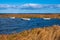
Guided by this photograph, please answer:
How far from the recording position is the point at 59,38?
12.6m

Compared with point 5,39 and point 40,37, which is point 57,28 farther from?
point 5,39

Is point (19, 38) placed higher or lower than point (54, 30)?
lower

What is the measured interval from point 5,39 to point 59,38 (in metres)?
6.12

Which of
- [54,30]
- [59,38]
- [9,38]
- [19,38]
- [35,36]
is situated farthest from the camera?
[9,38]

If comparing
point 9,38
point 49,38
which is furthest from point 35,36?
point 9,38

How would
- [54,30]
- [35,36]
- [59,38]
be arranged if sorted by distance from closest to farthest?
[59,38] < [54,30] < [35,36]

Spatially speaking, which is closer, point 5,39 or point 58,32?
point 58,32

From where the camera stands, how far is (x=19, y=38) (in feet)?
54.0

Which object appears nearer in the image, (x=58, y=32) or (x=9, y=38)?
(x=58, y=32)

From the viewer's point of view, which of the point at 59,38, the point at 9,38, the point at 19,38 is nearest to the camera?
the point at 59,38

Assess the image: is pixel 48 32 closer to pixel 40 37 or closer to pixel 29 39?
pixel 40 37

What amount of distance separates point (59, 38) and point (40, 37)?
5.40 feet

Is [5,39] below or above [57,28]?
below

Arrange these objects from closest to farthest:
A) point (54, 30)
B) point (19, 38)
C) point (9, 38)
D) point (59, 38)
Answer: point (59, 38), point (54, 30), point (19, 38), point (9, 38)
